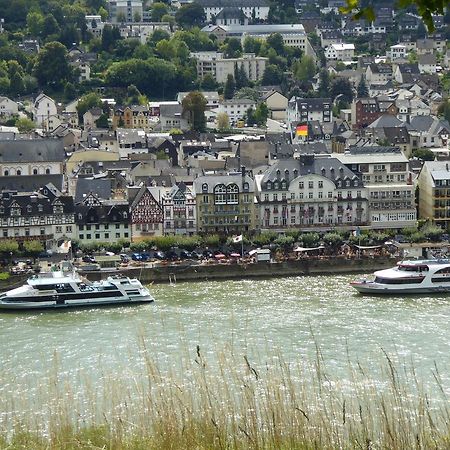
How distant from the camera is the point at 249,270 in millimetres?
21938

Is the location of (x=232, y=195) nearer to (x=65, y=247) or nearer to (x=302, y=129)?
(x=65, y=247)

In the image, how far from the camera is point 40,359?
1473cm

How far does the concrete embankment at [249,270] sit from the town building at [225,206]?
111 inches

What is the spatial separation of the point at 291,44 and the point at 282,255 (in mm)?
29924

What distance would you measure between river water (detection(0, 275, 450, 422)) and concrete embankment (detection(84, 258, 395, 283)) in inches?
15.7

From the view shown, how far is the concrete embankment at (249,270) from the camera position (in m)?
21.6

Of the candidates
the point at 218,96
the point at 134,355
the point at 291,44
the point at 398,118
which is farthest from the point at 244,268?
the point at 291,44

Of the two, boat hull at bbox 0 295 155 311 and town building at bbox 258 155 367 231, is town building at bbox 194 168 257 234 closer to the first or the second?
town building at bbox 258 155 367 231

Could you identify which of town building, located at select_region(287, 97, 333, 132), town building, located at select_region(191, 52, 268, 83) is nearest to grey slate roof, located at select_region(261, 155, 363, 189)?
town building, located at select_region(287, 97, 333, 132)

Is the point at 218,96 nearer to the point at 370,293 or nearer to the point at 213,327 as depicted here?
the point at 370,293

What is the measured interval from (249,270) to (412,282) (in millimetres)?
3135

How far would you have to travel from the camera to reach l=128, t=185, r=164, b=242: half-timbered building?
80.1ft

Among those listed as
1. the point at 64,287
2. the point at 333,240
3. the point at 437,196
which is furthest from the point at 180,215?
the point at 64,287

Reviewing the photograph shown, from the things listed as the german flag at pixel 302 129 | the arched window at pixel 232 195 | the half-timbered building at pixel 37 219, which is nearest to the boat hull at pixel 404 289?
the arched window at pixel 232 195
